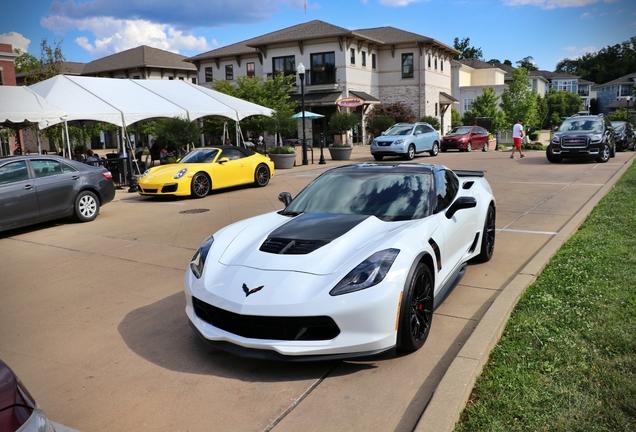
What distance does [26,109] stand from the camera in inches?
621

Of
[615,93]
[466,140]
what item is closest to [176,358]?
[466,140]

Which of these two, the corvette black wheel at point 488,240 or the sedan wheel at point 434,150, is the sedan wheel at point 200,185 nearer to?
the corvette black wheel at point 488,240

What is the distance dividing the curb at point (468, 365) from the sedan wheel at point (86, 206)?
8.77 metres

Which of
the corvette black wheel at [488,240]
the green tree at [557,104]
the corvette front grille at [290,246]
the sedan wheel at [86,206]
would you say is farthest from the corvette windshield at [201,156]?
the green tree at [557,104]

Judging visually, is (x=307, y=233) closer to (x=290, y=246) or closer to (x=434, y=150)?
(x=290, y=246)

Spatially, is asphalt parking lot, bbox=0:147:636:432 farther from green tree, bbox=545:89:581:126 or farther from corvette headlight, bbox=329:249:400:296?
green tree, bbox=545:89:581:126

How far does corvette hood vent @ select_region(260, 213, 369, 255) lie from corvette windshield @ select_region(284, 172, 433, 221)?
25 cm

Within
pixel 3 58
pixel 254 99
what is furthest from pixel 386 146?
pixel 3 58

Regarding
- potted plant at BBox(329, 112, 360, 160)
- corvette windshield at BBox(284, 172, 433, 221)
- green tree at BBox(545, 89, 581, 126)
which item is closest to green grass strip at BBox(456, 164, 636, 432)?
corvette windshield at BBox(284, 172, 433, 221)

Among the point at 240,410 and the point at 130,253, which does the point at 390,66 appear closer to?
the point at 130,253

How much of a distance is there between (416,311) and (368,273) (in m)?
0.62

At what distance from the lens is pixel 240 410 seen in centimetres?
352

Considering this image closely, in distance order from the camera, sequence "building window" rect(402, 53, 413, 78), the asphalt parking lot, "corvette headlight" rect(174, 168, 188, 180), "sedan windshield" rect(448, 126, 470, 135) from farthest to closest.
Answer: "building window" rect(402, 53, 413, 78) < "sedan windshield" rect(448, 126, 470, 135) < "corvette headlight" rect(174, 168, 188, 180) < the asphalt parking lot

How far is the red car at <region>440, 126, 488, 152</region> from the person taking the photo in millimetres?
31609
